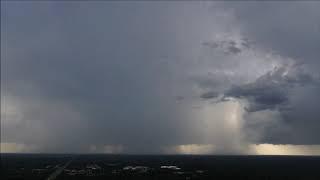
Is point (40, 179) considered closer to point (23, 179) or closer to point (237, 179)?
point (23, 179)

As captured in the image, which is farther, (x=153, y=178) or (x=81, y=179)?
(x=153, y=178)

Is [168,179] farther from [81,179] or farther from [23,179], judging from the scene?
[23,179]

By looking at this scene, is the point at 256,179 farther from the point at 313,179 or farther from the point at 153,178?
the point at 153,178

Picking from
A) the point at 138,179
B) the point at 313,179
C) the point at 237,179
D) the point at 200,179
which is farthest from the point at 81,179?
the point at 313,179

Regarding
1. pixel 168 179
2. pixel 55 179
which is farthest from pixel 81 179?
pixel 168 179

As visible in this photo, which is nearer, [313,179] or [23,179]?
[23,179]

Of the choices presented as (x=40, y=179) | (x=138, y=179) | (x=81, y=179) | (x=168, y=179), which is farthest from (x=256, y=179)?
(x=40, y=179)

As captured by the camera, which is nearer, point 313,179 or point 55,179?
point 55,179

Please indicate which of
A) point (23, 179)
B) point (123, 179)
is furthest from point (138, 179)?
point (23, 179)
